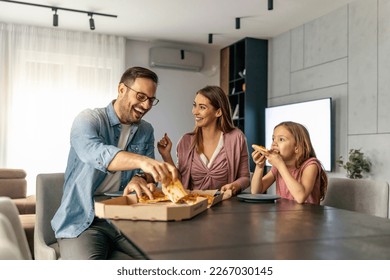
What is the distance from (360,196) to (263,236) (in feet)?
3.43

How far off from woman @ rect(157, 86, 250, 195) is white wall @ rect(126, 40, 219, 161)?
10.7 feet

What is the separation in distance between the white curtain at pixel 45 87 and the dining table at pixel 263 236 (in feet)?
13.7

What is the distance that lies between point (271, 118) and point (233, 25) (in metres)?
1.26

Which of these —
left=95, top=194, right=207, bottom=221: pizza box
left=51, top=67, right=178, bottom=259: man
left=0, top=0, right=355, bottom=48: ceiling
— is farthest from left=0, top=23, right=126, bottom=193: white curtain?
left=95, top=194, right=207, bottom=221: pizza box

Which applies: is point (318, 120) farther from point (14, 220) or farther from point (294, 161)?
point (14, 220)

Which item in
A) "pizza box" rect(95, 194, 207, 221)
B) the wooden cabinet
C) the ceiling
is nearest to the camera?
"pizza box" rect(95, 194, 207, 221)

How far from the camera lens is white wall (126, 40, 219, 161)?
5.29 meters

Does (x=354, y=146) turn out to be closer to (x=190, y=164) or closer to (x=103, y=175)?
(x=190, y=164)

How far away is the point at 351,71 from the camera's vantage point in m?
3.68

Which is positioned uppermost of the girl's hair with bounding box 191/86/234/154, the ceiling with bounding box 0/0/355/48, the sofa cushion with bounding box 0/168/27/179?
the ceiling with bounding box 0/0/355/48

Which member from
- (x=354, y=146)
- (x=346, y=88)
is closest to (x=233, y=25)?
(x=346, y=88)

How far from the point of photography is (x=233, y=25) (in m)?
4.48

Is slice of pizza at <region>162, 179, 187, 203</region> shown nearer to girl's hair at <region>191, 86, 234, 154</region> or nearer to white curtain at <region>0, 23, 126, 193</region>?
girl's hair at <region>191, 86, 234, 154</region>

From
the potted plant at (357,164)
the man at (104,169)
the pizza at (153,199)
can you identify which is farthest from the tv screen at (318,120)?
the pizza at (153,199)
